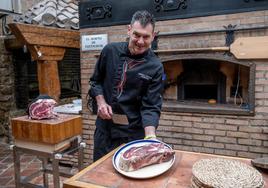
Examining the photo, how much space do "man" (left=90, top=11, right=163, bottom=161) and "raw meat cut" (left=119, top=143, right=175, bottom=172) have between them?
439 mm

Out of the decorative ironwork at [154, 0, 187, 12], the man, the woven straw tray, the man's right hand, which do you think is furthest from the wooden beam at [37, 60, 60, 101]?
the woven straw tray

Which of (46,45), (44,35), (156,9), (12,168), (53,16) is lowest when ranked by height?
(12,168)

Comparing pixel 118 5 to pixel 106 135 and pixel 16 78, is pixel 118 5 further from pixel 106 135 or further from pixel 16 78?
pixel 16 78

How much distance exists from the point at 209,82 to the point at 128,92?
1.82m

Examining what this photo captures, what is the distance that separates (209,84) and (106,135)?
1881 millimetres

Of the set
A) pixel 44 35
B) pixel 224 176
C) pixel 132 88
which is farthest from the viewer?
pixel 44 35

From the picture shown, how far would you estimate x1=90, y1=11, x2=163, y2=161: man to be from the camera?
172 centimetres

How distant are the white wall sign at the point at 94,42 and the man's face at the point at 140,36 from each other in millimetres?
1661

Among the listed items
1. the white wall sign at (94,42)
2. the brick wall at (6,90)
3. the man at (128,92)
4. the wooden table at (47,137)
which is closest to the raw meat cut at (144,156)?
the man at (128,92)

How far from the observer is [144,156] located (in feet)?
3.78

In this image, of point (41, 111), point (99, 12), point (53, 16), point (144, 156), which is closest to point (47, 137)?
point (41, 111)

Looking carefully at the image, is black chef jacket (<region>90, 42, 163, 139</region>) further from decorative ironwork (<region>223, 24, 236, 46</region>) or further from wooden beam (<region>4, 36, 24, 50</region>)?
Result: wooden beam (<region>4, 36, 24, 50</region>)

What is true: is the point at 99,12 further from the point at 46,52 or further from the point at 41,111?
the point at 41,111

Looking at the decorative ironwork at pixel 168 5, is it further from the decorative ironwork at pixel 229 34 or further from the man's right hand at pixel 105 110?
the man's right hand at pixel 105 110
